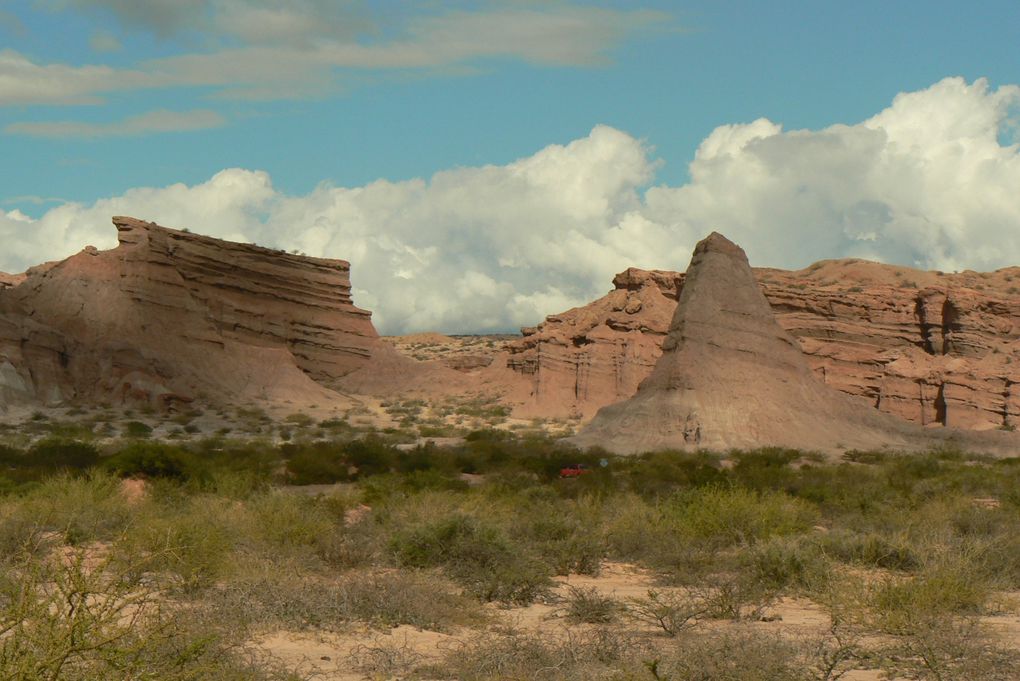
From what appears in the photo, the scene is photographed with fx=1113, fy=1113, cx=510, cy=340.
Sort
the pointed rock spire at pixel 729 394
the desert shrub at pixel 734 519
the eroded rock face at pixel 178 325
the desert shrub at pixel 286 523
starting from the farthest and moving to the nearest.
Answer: the eroded rock face at pixel 178 325 → the pointed rock spire at pixel 729 394 → the desert shrub at pixel 734 519 → the desert shrub at pixel 286 523

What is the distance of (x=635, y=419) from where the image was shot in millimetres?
35031

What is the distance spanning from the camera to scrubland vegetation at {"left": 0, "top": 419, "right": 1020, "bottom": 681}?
7543 millimetres

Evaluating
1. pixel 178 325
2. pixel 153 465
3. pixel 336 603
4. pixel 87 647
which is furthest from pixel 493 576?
pixel 178 325

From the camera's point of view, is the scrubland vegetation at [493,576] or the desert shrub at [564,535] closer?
the scrubland vegetation at [493,576]

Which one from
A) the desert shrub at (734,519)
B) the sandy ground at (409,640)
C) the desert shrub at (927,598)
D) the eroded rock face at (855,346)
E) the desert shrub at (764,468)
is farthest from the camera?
the eroded rock face at (855,346)

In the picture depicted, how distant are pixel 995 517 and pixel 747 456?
13.3 metres

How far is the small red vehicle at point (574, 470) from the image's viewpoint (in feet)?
86.2

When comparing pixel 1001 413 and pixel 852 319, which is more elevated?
pixel 852 319

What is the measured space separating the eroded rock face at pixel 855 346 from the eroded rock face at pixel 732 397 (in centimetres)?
765

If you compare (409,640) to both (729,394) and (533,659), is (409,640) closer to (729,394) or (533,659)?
(533,659)

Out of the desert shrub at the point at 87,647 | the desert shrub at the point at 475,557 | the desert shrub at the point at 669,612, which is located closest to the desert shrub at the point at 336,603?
the desert shrub at the point at 475,557

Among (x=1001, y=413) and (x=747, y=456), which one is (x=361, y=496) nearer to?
(x=747, y=456)

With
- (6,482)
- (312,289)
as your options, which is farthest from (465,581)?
(312,289)

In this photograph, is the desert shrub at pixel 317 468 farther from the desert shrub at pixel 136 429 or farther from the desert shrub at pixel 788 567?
the desert shrub at pixel 788 567
